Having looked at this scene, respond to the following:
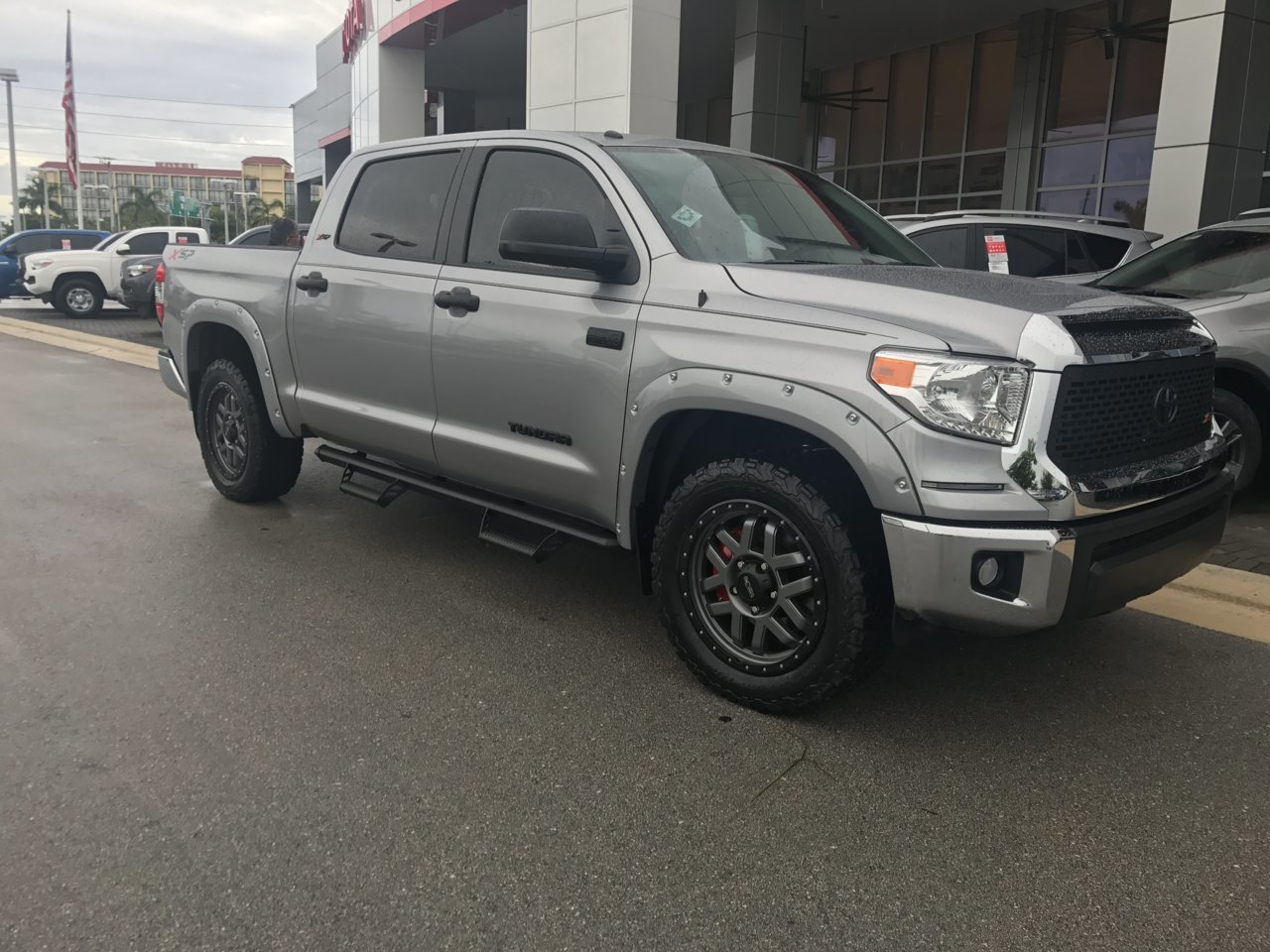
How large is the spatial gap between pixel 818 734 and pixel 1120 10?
57.5 feet

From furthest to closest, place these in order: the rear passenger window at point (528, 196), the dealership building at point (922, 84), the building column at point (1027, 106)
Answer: the building column at point (1027, 106)
the dealership building at point (922, 84)
the rear passenger window at point (528, 196)

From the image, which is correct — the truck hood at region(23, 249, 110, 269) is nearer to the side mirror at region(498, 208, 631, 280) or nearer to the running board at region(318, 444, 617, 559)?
the running board at region(318, 444, 617, 559)

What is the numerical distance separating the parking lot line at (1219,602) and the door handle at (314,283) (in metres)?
3.98

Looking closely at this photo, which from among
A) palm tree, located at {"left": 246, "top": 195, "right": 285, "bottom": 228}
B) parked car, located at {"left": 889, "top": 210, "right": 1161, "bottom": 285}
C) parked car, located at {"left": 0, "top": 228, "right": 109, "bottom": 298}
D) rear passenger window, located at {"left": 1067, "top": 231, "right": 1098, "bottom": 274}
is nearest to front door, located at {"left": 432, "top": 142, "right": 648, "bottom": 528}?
parked car, located at {"left": 889, "top": 210, "right": 1161, "bottom": 285}

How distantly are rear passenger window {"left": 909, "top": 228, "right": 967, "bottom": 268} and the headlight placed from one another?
20.7ft

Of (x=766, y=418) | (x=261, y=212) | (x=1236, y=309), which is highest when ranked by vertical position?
(x=261, y=212)

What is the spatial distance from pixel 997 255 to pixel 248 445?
5.74 metres

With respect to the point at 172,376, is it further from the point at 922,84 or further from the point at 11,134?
the point at 11,134

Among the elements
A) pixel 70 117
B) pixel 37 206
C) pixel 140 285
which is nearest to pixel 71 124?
pixel 70 117

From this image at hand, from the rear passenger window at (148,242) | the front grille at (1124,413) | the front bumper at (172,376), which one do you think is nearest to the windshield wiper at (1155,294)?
the front grille at (1124,413)

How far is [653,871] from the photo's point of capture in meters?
2.64

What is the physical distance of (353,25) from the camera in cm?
2673

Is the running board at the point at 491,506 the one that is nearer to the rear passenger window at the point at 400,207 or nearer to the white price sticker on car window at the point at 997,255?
the rear passenger window at the point at 400,207

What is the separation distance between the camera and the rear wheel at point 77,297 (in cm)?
2042
